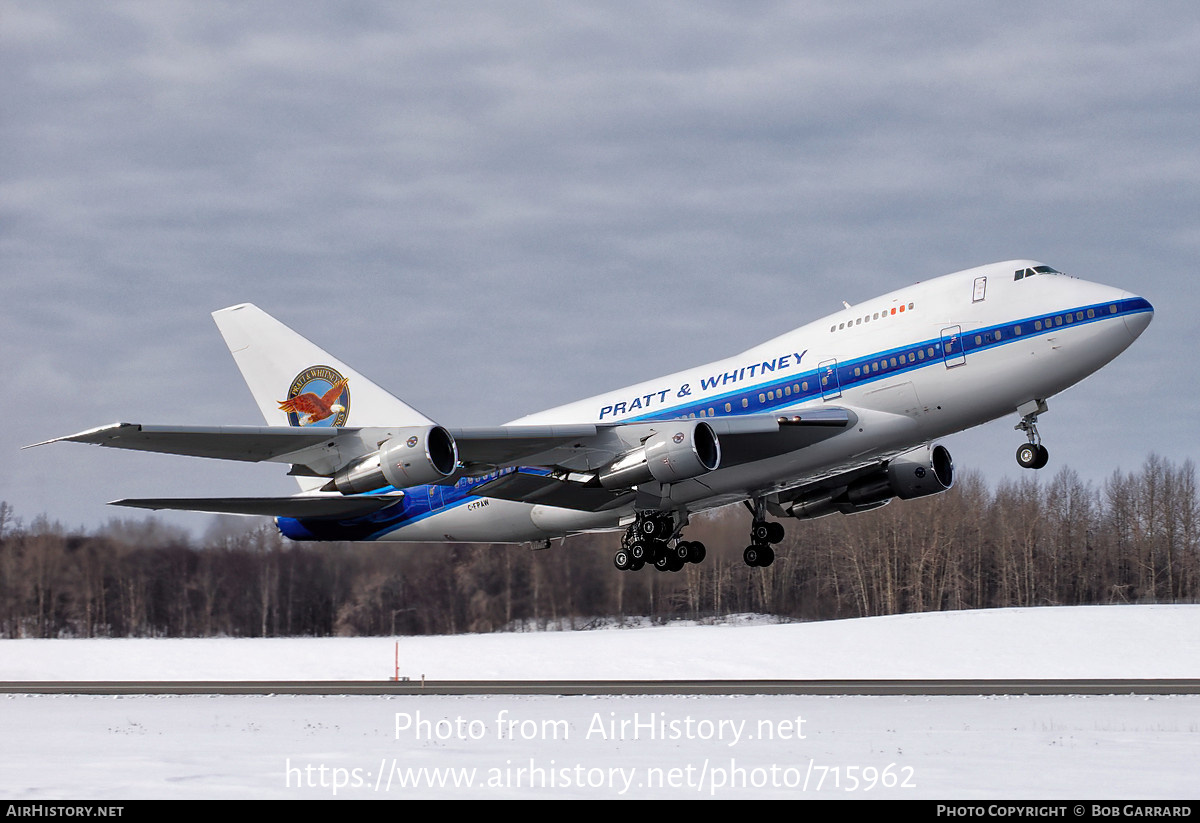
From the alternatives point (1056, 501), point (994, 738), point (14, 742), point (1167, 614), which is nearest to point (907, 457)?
point (994, 738)

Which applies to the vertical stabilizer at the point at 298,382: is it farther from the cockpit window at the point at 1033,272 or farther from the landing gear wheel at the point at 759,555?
the cockpit window at the point at 1033,272

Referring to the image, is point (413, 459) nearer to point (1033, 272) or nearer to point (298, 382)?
point (298, 382)

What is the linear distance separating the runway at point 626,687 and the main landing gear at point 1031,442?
15.1 m

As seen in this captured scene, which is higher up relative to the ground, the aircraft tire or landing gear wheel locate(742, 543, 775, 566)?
the aircraft tire

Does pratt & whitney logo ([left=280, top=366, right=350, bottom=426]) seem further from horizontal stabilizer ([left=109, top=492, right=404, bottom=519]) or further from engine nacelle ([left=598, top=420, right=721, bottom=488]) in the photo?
engine nacelle ([left=598, top=420, right=721, bottom=488])

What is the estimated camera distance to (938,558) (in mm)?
87312

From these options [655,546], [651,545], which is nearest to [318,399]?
[651,545]

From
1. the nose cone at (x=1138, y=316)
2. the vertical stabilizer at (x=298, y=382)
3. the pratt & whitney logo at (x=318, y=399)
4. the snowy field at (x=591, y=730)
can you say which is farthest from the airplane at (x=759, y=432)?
the snowy field at (x=591, y=730)

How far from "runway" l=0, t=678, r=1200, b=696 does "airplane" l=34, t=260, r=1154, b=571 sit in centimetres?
957

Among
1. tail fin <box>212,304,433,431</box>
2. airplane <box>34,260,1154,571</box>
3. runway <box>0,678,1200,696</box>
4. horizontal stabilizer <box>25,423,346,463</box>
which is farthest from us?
runway <box>0,678,1200,696</box>

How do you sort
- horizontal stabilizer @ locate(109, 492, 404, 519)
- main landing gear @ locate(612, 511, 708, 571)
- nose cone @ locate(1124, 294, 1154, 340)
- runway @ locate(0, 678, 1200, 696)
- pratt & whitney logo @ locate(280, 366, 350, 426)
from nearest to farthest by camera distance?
nose cone @ locate(1124, 294, 1154, 340)
main landing gear @ locate(612, 511, 708, 571)
horizontal stabilizer @ locate(109, 492, 404, 519)
pratt & whitney logo @ locate(280, 366, 350, 426)
runway @ locate(0, 678, 1200, 696)

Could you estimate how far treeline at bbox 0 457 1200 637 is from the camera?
193 feet

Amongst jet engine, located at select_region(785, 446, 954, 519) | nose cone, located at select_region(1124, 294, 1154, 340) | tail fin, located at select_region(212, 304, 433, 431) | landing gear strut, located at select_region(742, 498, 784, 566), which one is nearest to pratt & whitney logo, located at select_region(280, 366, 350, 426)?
tail fin, located at select_region(212, 304, 433, 431)

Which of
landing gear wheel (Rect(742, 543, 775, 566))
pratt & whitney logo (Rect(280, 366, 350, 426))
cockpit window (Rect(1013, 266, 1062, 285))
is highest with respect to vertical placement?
cockpit window (Rect(1013, 266, 1062, 285))
